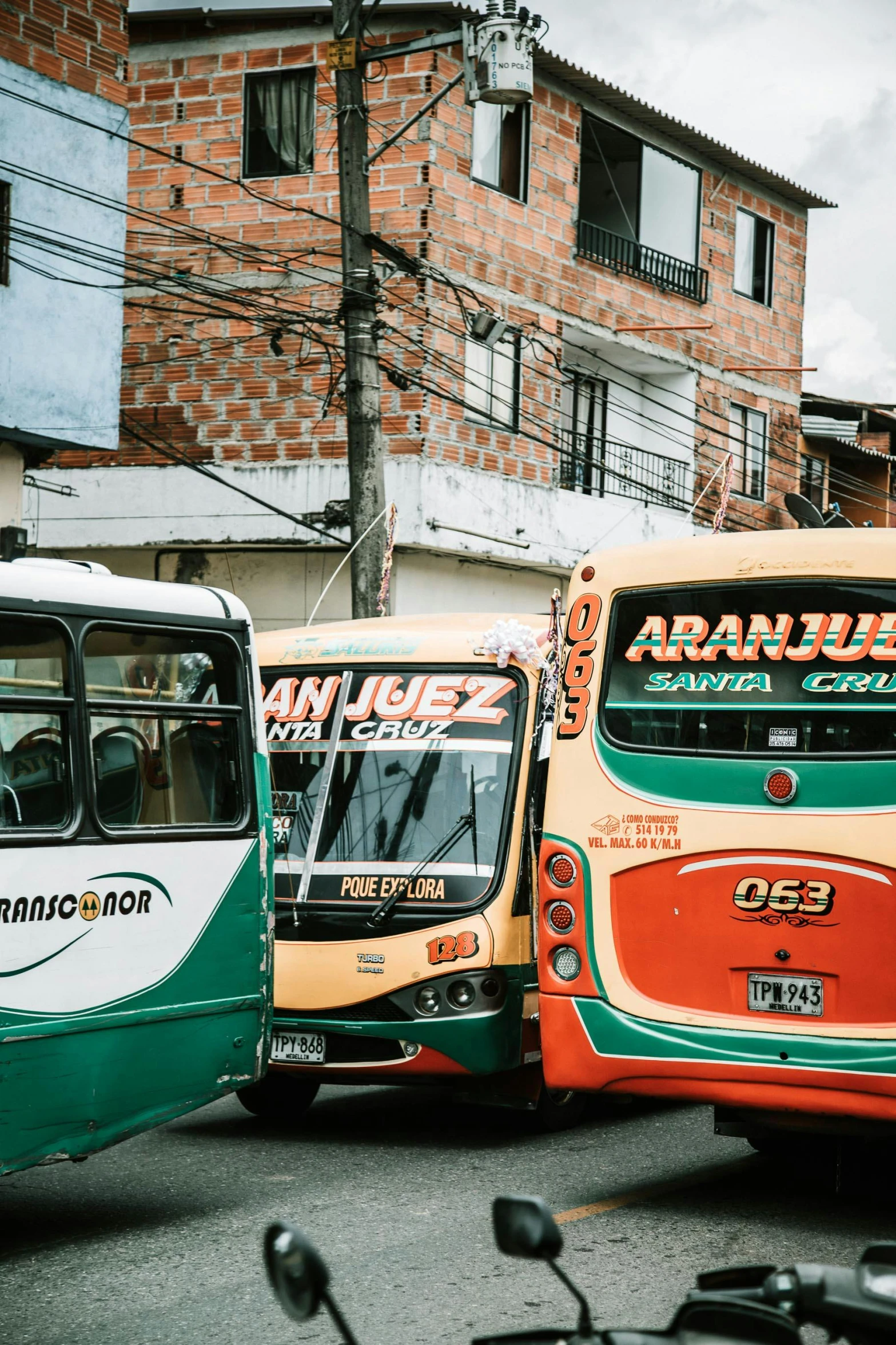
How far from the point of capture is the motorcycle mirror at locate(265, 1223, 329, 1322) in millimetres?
2295

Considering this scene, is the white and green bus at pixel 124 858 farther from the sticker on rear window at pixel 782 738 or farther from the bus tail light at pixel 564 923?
the sticker on rear window at pixel 782 738

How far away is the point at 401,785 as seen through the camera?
8.52m

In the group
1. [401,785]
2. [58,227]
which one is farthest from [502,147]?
[401,785]

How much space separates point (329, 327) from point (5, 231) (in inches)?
185

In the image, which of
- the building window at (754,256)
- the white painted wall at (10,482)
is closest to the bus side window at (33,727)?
the white painted wall at (10,482)

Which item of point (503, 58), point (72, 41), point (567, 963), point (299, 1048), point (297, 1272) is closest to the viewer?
point (297, 1272)

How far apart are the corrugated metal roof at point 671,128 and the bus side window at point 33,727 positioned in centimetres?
1844

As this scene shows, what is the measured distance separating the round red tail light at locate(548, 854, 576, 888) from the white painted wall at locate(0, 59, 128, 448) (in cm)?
1070

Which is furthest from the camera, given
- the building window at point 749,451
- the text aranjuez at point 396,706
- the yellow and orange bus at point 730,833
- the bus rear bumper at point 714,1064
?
the building window at point 749,451

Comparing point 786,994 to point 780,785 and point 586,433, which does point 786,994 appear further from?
point 586,433

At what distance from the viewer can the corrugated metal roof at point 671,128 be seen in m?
23.2

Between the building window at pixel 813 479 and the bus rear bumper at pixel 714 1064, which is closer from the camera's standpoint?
the bus rear bumper at pixel 714 1064

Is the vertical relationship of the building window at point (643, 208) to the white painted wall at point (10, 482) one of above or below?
above

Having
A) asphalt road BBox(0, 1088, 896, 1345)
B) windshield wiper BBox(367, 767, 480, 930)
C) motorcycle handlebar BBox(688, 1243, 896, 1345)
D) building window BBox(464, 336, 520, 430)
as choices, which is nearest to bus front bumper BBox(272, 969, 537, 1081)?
asphalt road BBox(0, 1088, 896, 1345)
